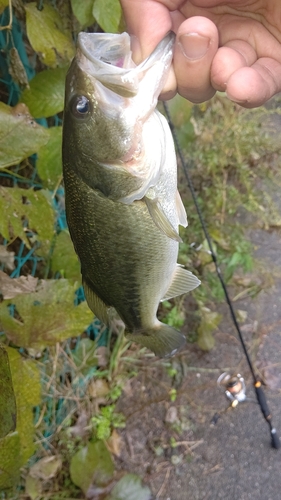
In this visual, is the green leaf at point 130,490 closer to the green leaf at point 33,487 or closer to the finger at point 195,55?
the green leaf at point 33,487

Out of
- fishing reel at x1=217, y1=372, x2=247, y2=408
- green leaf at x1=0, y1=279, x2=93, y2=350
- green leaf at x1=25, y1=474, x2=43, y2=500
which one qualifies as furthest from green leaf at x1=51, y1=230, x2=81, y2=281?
fishing reel at x1=217, y1=372, x2=247, y2=408

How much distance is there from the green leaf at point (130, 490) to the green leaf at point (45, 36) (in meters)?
1.92

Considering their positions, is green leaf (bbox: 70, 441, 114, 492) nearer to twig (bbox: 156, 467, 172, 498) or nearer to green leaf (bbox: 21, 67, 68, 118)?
twig (bbox: 156, 467, 172, 498)

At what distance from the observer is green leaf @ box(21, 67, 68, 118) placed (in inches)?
54.5

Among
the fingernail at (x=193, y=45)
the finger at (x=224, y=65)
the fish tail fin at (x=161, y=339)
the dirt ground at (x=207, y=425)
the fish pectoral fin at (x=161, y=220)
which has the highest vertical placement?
the fingernail at (x=193, y=45)

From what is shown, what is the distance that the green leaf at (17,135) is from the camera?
3.70ft

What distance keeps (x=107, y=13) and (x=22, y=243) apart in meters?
1.04

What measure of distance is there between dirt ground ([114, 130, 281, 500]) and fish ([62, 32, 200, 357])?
1606 mm

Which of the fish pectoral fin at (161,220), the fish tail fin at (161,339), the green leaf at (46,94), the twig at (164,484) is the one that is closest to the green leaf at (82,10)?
the green leaf at (46,94)

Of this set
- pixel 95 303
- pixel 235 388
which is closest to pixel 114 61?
pixel 95 303

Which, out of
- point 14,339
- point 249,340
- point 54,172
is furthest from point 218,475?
point 54,172

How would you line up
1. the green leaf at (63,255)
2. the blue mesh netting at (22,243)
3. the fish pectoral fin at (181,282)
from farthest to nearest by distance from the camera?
the green leaf at (63,255) < the blue mesh netting at (22,243) < the fish pectoral fin at (181,282)

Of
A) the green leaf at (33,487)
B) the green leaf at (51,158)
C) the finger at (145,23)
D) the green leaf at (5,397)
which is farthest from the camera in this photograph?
the green leaf at (33,487)

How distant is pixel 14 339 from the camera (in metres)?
1.42
